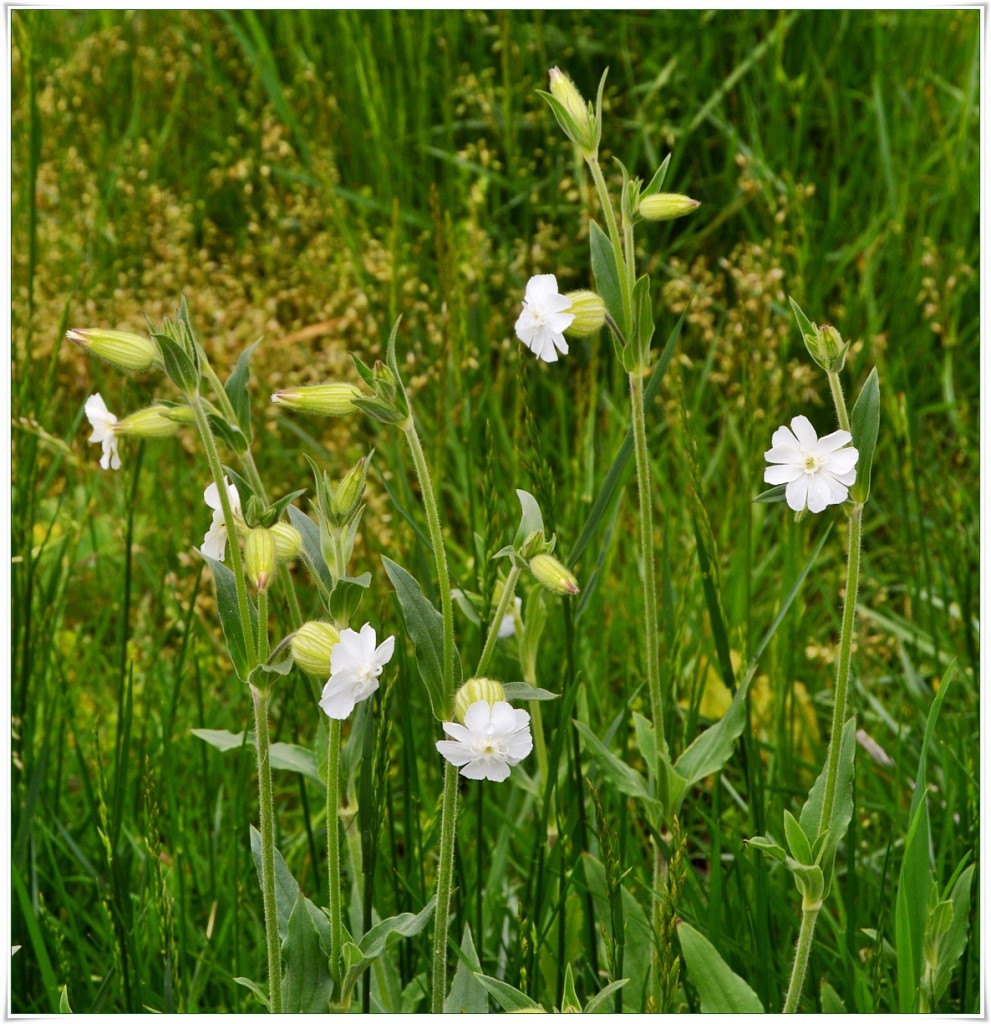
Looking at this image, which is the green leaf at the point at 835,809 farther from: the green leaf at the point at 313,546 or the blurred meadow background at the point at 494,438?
the green leaf at the point at 313,546

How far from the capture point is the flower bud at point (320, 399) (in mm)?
889

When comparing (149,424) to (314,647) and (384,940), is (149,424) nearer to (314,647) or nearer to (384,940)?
(314,647)

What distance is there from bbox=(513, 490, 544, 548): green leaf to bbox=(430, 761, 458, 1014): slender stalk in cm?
18

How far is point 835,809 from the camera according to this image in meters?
0.96

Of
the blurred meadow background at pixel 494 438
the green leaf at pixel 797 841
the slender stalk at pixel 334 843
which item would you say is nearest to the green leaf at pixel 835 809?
the green leaf at pixel 797 841

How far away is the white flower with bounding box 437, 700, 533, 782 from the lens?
0.80 m

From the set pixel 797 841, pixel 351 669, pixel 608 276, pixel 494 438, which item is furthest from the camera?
pixel 494 438

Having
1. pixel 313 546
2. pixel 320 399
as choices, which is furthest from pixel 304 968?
pixel 320 399

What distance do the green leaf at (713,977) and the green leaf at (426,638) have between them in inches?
11.2

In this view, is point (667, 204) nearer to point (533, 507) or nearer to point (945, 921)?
point (533, 507)

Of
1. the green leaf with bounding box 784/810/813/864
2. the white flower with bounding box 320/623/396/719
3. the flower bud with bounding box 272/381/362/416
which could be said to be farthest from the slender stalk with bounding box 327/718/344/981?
the green leaf with bounding box 784/810/813/864

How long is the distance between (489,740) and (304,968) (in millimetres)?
246

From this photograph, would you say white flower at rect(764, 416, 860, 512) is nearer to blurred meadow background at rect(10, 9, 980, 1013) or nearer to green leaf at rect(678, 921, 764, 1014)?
blurred meadow background at rect(10, 9, 980, 1013)

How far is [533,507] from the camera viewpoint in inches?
36.6
